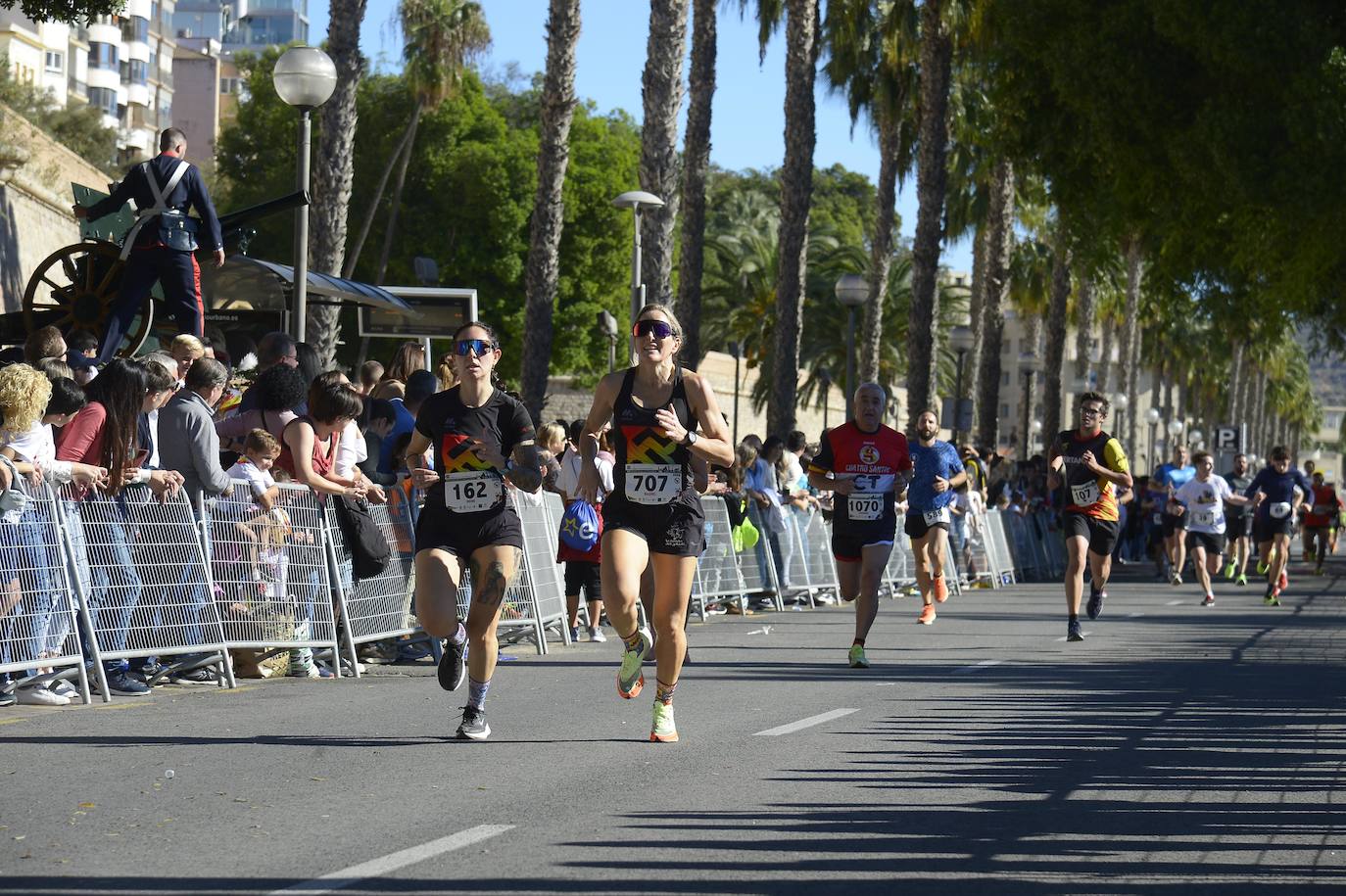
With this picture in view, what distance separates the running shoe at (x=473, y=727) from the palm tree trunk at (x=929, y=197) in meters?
25.4

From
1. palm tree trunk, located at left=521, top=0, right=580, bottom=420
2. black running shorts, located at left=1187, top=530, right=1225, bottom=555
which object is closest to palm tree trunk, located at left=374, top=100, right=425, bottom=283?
palm tree trunk, located at left=521, top=0, right=580, bottom=420

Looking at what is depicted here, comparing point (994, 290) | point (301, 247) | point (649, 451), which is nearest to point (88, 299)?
point (301, 247)

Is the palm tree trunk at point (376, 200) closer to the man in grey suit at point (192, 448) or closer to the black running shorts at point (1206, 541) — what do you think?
the black running shorts at point (1206, 541)

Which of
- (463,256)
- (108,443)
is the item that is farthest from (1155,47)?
(463,256)

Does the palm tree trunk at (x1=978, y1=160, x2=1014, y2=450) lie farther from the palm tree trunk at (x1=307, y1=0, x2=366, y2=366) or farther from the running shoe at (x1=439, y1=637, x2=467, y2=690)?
the running shoe at (x1=439, y1=637, x2=467, y2=690)

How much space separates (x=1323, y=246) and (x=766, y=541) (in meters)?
8.46

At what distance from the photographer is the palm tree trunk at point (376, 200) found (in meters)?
59.5

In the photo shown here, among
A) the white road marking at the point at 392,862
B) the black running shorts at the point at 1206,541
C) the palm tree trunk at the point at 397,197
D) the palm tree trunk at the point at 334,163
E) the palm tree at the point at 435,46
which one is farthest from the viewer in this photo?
the palm tree trunk at the point at 397,197

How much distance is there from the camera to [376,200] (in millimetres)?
60406

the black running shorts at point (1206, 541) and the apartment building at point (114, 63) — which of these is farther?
the apartment building at point (114, 63)

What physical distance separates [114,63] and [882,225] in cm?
7674

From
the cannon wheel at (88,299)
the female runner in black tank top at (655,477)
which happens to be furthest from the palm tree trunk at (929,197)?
the female runner in black tank top at (655,477)

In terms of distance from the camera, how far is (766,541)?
2220cm

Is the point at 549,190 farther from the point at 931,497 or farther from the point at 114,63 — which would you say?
the point at 114,63
